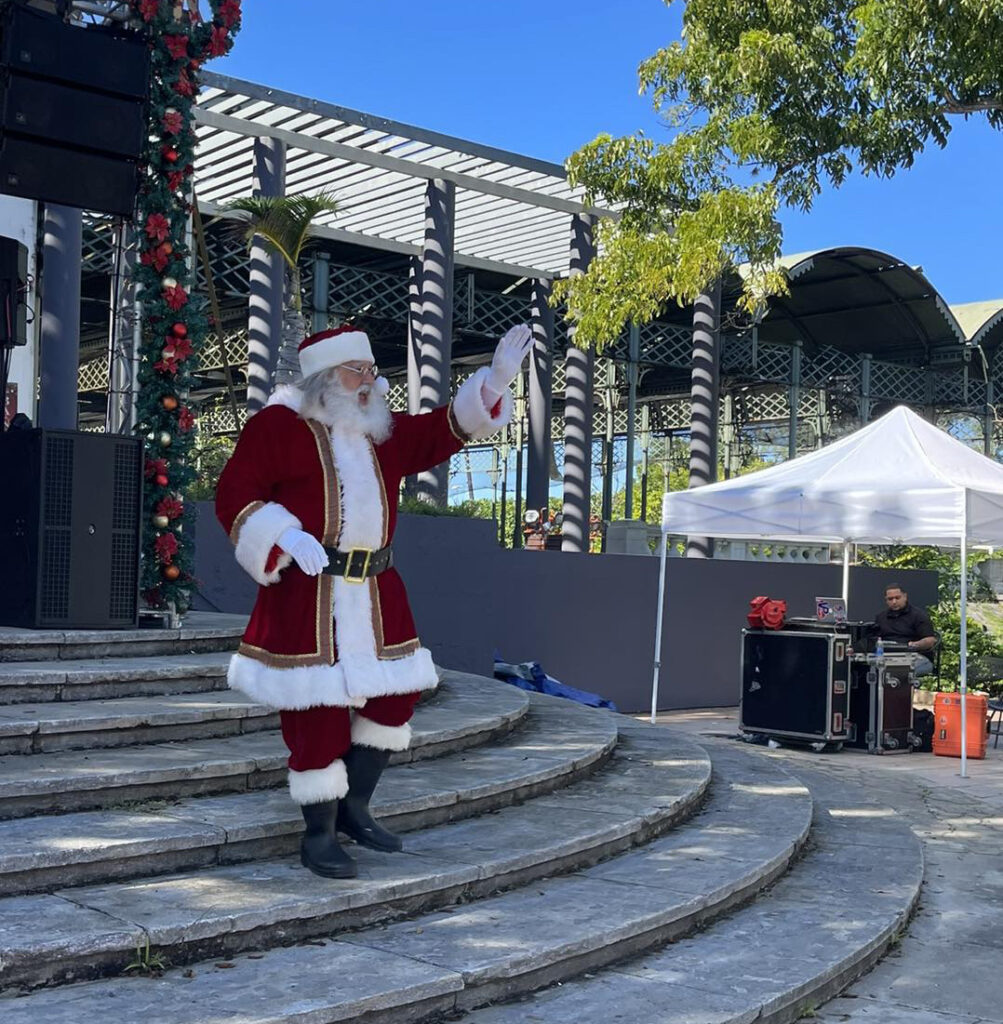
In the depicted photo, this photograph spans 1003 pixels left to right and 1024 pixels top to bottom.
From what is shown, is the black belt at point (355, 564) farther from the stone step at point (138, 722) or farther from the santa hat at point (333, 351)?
the stone step at point (138, 722)

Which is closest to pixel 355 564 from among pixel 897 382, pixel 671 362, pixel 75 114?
pixel 75 114

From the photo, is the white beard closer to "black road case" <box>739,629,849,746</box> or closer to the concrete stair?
the concrete stair

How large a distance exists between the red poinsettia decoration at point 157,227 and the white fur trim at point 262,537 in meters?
3.65

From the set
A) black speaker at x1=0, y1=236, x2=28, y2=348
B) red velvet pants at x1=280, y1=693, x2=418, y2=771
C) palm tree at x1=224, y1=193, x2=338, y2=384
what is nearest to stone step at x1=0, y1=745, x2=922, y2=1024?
red velvet pants at x1=280, y1=693, x2=418, y2=771

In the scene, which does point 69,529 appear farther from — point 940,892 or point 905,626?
point 905,626

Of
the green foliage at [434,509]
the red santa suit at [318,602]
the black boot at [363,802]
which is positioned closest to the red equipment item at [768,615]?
the green foliage at [434,509]

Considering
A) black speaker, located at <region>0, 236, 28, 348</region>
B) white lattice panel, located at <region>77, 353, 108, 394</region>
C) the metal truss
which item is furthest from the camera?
white lattice panel, located at <region>77, 353, 108, 394</region>

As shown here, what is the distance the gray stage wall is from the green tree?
2791 mm

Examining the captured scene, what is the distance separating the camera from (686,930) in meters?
4.57

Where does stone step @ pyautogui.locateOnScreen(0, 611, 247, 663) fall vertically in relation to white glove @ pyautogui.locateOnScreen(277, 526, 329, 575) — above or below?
below

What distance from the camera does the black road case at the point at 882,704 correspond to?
10.6 metres

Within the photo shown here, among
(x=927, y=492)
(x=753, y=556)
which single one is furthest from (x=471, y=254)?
(x=927, y=492)

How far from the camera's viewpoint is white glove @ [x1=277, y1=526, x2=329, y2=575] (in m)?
4.05

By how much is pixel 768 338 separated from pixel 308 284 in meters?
12.0
